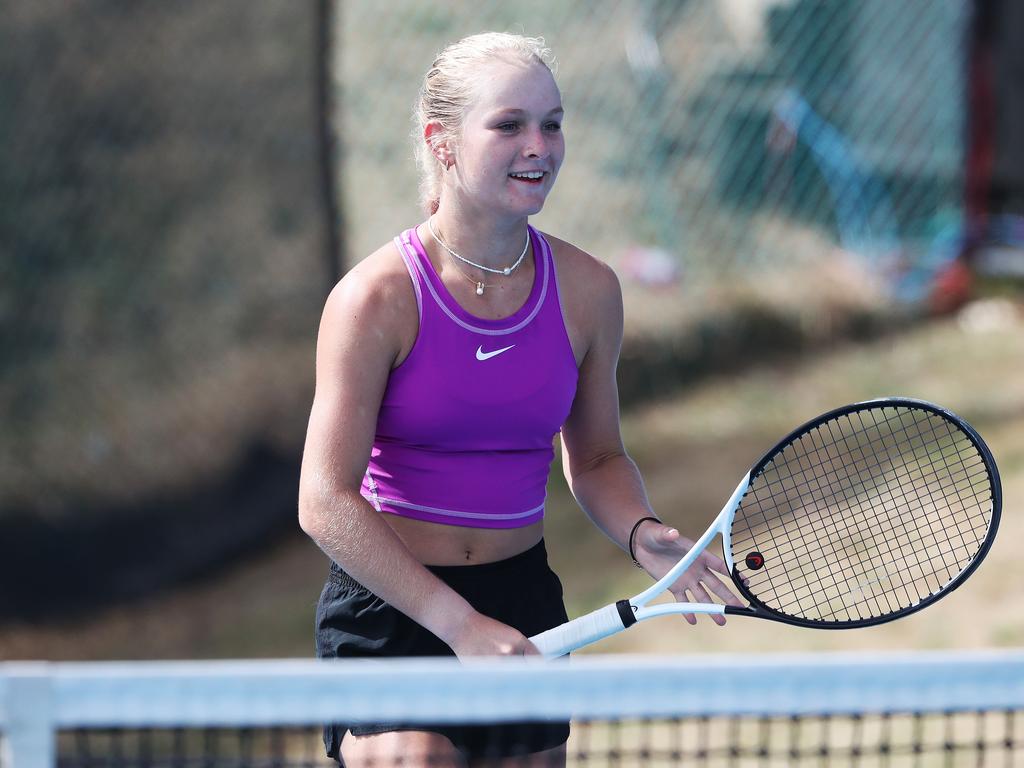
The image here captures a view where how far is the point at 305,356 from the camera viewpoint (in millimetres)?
5559

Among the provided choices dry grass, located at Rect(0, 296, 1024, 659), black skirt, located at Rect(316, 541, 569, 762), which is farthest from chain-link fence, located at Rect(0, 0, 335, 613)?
black skirt, located at Rect(316, 541, 569, 762)

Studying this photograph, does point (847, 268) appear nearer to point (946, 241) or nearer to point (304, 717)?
point (946, 241)

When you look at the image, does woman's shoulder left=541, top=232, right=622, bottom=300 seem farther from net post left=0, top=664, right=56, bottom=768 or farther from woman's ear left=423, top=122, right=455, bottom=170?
net post left=0, top=664, right=56, bottom=768

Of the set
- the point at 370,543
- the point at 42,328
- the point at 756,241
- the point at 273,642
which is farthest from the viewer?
the point at 756,241

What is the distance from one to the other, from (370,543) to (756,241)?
5.05 metres

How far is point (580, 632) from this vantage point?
76.5 inches

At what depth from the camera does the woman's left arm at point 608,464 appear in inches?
80.7

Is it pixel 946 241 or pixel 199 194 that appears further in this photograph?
pixel 946 241

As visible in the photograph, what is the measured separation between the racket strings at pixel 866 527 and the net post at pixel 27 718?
3.24 ft

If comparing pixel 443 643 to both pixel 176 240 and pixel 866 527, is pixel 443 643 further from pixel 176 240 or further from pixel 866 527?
pixel 176 240

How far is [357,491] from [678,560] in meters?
0.52

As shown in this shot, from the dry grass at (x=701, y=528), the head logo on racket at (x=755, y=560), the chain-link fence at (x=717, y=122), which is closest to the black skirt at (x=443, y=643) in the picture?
the head logo on racket at (x=755, y=560)

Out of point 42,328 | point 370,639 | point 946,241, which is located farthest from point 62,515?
point 946,241

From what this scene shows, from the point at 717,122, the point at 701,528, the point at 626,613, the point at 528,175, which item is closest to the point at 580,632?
the point at 626,613
